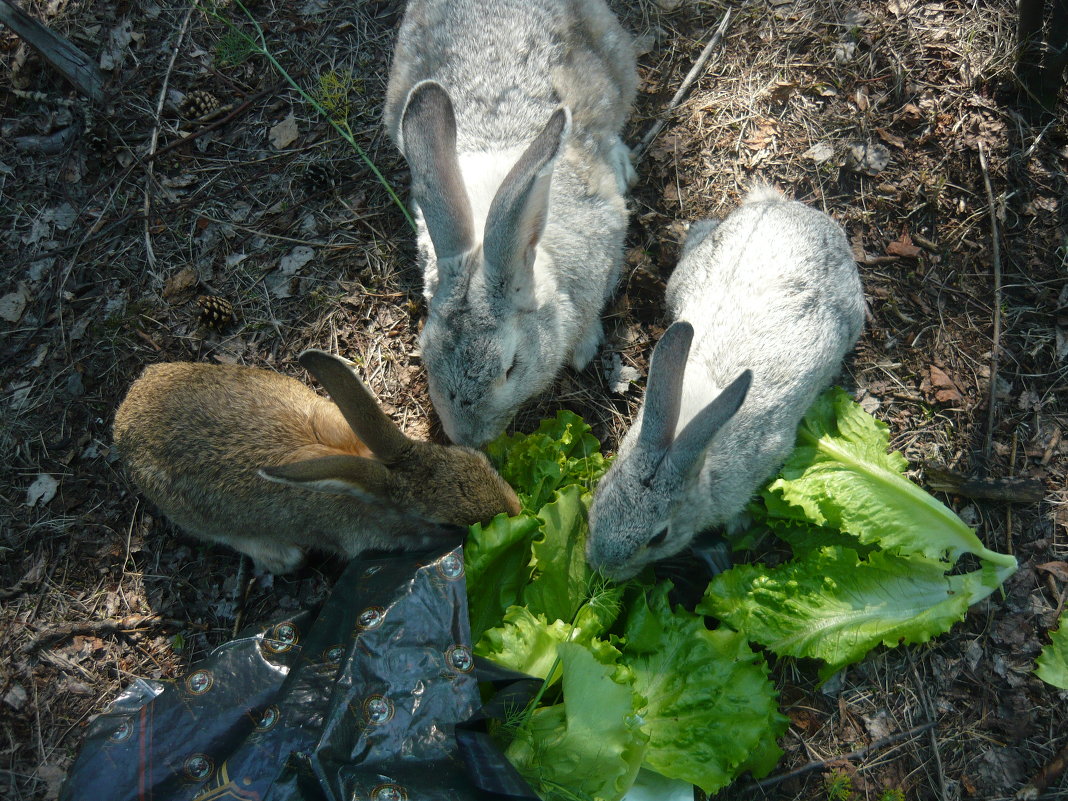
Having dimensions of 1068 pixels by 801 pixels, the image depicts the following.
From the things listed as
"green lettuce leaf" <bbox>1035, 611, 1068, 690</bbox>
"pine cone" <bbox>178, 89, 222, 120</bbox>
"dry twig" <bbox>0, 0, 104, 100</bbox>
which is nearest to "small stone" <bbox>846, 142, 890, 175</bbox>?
"green lettuce leaf" <bbox>1035, 611, 1068, 690</bbox>

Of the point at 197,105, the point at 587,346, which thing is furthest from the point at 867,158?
the point at 197,105

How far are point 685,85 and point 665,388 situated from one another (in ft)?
9.58

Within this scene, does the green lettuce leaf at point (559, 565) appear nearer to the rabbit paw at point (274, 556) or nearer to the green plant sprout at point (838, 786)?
the rabbit paw at point (274, 556)

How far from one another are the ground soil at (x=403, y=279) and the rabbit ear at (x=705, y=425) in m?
1.25

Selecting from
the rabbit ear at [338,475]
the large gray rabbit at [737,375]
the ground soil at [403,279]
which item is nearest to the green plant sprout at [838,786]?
the ground soil at [403,279]

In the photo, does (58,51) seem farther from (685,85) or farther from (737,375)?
(737,375)

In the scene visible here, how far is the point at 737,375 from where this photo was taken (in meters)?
4.13

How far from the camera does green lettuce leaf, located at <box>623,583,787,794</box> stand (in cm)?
365

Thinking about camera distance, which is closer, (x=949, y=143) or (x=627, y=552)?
(x=627, y=552)

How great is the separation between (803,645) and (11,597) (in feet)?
16.2

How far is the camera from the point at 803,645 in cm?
394

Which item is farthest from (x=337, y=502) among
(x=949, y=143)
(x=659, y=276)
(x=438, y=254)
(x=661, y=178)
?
(x=949, y=143)

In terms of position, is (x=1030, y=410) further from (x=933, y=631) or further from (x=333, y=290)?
(x=333, y=290)

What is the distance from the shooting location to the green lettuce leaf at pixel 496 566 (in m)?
3.91
